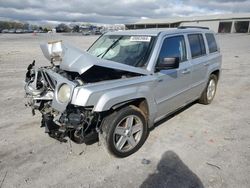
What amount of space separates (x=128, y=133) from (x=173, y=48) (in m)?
1.82

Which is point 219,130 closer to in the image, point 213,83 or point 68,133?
point 213,83

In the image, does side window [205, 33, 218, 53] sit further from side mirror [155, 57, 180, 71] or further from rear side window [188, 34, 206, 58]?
Answer: side mirror [155, 57, 180, 71]

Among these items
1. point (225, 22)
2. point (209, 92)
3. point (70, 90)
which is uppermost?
point (225, 22)

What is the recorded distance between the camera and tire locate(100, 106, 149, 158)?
3363mm

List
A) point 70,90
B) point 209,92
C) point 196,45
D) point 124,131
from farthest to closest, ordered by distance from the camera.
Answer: point 209,92, point 196,45, point 124,131, point 70,90

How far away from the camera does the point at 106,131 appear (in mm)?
3340

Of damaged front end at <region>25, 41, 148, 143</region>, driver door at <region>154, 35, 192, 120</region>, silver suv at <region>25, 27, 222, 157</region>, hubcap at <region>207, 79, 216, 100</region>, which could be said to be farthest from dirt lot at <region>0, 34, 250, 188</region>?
hubcap at <region>207, 79, 216, 100</region>

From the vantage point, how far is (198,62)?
5.12m

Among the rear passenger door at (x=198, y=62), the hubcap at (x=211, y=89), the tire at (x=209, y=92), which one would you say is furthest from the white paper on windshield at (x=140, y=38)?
the hubcap at (x=211, y=89)

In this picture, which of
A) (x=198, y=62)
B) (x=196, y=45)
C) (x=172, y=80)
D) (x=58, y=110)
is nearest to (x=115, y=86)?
(x=58, y=110)

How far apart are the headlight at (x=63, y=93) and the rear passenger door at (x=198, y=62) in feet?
9.08

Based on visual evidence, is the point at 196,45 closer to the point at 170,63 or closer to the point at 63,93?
the point at 170,63

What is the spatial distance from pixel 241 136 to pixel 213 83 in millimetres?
2145

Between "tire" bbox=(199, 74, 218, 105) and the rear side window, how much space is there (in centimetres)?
89
